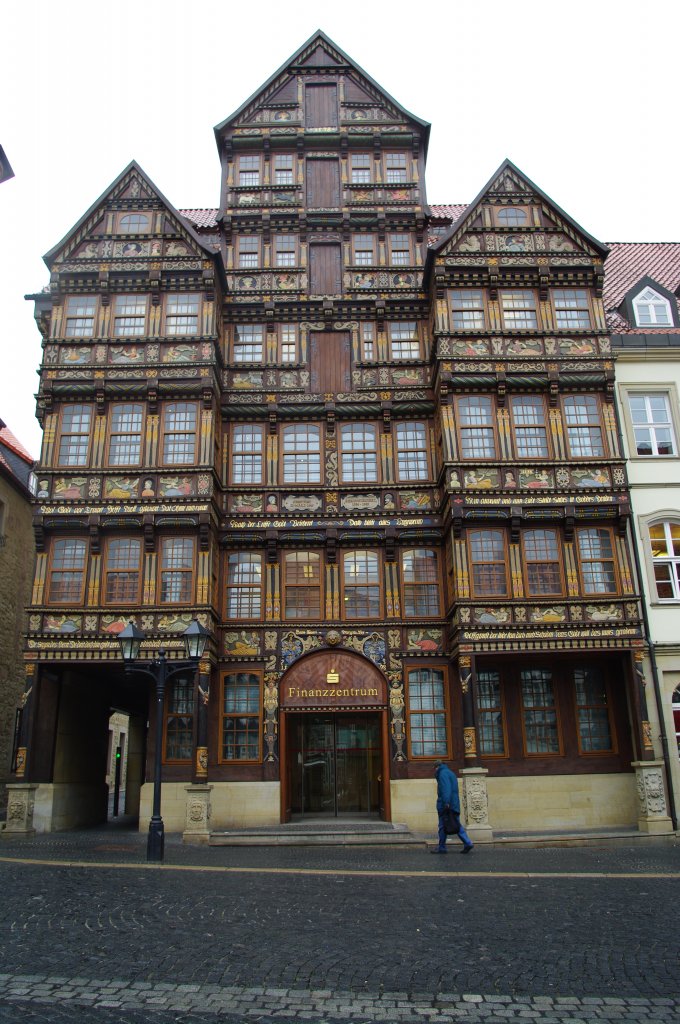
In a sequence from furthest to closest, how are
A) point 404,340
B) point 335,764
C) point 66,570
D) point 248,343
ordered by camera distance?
1. point 404,340
2. point 248,343
3. point 335,764
4. point 66,570

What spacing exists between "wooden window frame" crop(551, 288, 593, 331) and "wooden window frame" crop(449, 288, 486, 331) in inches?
91.9

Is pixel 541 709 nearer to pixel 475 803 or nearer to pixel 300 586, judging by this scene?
pixel 475 803

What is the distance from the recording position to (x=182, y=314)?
26500mm

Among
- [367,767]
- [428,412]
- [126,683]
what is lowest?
[367,767]

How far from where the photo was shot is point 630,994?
7.80m

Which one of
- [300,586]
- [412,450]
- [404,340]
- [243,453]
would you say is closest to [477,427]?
[412,450]

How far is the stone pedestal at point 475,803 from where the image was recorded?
2116 cm

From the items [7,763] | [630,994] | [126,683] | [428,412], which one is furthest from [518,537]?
[7,763]

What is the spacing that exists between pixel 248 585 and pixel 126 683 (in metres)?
6.50

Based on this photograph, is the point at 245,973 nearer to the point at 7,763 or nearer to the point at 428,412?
the point at 428,412

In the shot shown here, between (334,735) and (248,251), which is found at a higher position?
(248,251)

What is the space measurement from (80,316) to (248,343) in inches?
213

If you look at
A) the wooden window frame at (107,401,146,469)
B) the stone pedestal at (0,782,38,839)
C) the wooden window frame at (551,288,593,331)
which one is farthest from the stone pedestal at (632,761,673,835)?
the wooden window frame at (107,401,146,469)

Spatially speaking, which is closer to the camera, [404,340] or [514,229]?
[514,229]
